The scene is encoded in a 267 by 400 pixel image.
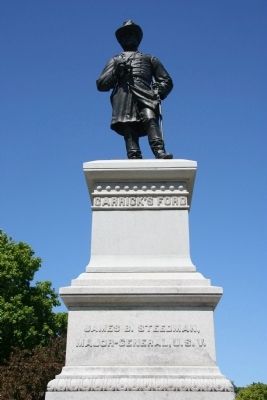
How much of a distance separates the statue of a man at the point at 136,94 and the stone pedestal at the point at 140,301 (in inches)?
37.0

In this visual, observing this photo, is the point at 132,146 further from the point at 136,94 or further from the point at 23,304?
the point at 23,304

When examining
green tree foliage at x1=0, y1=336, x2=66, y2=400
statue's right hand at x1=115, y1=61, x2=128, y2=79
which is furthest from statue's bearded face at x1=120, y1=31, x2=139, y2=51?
green tree foliage at x1=0, y1=336, x2=66, y2=400

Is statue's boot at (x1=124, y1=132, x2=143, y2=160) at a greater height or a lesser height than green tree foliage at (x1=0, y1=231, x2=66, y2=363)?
lesser

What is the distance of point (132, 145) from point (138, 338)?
349cm

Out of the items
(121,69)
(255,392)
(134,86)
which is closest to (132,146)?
(134,86)

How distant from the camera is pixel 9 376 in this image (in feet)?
84.6

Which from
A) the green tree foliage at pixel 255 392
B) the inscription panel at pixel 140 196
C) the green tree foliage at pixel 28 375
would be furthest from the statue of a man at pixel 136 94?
the green tree foliage at pixel 28 375

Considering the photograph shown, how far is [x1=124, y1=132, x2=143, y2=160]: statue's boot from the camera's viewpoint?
8.83m

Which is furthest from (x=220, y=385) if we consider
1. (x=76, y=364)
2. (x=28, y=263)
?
(x=28, y=263)

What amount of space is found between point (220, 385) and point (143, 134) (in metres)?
4.61

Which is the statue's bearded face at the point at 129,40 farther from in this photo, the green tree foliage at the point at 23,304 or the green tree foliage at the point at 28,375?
the green tree foliage at the point at 23,304

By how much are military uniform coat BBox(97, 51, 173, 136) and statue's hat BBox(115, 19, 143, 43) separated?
0.49 metres

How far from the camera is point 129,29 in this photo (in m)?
9.73

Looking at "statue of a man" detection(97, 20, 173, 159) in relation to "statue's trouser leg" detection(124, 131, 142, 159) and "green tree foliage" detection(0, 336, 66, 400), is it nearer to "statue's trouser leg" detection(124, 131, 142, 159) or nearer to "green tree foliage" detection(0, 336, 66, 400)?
"statue's trouser leg" detection(124, 131, 142, 159)
